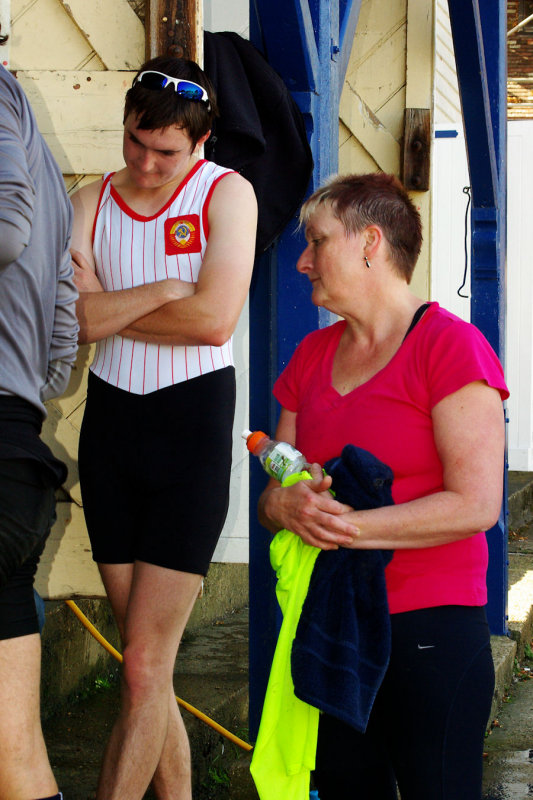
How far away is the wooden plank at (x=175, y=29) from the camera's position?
2.71m

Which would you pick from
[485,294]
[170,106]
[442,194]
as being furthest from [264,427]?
[442,194]

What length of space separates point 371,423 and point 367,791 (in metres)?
0.82

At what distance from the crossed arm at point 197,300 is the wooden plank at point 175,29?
47 centimetres

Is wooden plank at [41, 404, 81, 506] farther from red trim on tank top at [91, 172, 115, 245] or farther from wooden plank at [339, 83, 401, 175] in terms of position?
wooden plank at [339, 83, 401, 175]

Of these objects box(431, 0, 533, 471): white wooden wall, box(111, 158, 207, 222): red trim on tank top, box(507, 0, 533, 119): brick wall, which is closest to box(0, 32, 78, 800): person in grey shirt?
box(111, 158, 207, 222): red trim on tank top

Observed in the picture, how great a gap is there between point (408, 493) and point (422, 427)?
0.48ft

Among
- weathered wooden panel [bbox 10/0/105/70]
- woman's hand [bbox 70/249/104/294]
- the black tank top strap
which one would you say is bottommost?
the black tank top strap

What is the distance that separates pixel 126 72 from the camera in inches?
109

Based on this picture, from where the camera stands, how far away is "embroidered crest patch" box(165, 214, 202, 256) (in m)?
2.54

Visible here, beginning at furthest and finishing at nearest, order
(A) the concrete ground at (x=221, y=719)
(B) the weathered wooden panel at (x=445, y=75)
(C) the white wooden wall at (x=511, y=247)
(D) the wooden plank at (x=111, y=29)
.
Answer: (C) the white wooden wall at (x=511, y=247) → (B) the weathered wooden panel at (x=445, y=75) → (A) the concrete ground at (x=221, y=719) → (D) the wooden plank at (x=111, y=29)

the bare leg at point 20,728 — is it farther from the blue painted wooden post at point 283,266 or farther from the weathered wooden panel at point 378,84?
the weathered wooden panel at point 378,84

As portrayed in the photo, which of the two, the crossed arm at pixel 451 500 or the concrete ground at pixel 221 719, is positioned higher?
the crossed arm at pixel 451 500

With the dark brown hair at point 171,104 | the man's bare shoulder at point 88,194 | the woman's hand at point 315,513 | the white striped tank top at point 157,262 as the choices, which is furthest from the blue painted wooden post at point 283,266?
the woman's hand at point 315,513

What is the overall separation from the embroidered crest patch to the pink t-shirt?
65 centimetres
